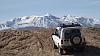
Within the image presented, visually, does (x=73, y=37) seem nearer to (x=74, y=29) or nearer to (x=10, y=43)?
(x=74, y=29)

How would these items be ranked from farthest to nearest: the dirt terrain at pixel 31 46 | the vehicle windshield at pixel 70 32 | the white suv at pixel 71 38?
the dirt terrain at pixel 31 46 < the vehicle windshield at pixel 70 32 < the white suv at pixel 71 38

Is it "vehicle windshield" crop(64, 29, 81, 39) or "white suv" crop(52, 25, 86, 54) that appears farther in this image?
"vehicle windshield" crop(64, 29, 81, 39)

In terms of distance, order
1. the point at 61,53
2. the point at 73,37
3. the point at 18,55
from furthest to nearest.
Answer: the point at 18,55, the point at 61,53, the point at 73,37

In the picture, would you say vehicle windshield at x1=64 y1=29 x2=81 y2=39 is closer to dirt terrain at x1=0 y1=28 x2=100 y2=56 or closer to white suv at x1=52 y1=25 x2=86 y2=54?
white suv at x1=52 y1=25 x2=86 y2=54

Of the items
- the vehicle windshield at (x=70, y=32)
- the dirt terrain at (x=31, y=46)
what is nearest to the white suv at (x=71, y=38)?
the vehicle windshield at (x=70, y=32)

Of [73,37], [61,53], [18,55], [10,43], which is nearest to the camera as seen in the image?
[73,37]

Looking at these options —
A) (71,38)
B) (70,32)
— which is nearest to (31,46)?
(70,32)

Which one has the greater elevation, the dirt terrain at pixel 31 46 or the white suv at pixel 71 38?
the white suv at pixel 71 38

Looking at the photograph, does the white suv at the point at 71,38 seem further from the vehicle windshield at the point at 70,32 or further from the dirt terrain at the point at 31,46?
the dirt terrain at the point at 31,46

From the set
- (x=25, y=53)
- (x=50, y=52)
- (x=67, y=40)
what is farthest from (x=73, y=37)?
(x=25, y=53)

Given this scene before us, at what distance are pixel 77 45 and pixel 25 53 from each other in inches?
245

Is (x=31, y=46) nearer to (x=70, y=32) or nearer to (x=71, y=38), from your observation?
(x=70, y=32)

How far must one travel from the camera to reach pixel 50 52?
27.7 m

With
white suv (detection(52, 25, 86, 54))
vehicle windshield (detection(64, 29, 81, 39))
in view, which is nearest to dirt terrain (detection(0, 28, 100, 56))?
white suv (detection(52, 25, 86, 54))
